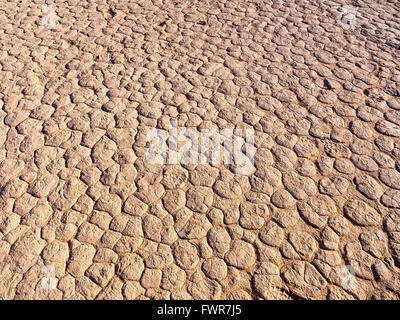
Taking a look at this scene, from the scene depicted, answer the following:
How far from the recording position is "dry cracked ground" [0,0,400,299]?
2.79m

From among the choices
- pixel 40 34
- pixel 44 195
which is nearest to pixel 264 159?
pixel 44 195

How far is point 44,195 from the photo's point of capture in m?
3.26

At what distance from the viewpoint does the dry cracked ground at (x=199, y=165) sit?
279 cm

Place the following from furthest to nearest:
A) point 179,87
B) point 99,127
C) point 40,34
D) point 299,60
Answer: point 40,34 < point 299,60 < point 179,87 < point 99,127

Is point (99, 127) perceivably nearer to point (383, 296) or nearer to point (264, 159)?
point (264, 159)

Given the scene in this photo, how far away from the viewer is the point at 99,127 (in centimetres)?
384

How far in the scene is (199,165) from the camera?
3506mm
